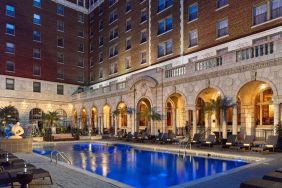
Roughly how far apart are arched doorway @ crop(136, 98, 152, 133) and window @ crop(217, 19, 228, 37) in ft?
32.3

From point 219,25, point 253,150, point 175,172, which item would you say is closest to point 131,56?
point 219,25

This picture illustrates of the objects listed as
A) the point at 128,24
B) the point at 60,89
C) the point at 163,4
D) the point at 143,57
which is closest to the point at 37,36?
the point at 60,89

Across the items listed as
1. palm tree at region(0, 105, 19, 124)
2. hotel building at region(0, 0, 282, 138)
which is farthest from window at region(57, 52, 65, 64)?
palm tree at region(0, 105, 19, 124)

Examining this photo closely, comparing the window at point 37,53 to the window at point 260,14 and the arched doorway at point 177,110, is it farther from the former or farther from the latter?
the window at point 260,14

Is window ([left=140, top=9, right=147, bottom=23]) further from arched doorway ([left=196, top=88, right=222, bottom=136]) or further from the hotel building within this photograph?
arched doorway ([left=196, top=88, right=222, bottom=136])

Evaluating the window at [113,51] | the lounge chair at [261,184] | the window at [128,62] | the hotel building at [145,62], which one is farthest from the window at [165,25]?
the lounge chair at [261,184]

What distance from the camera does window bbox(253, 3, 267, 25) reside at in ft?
74.9

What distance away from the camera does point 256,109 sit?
2356 cm

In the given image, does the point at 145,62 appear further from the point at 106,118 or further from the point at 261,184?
the point at 261,184

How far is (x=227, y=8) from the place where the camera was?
84.6 ft

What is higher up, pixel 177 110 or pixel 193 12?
pixel 193 12

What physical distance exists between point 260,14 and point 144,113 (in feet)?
44.2

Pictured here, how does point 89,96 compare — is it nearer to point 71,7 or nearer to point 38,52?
point 38,52

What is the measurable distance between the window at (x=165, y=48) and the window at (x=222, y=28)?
6.57m
